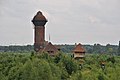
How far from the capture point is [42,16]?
377 ft

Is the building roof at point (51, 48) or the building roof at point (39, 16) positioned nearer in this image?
the building roof at point (51, 48)

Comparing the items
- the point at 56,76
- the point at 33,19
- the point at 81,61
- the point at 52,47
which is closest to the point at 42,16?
the point at 33,19

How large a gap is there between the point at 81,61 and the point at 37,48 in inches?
758

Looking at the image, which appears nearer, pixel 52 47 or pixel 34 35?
pixel 52 47

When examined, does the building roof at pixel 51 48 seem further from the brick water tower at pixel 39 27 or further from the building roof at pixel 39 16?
the building roof at pixel 39 16

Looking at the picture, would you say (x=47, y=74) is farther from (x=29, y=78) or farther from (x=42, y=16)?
(x=42, y=16)

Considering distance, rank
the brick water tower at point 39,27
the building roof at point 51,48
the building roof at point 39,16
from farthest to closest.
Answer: the building roof at point 39,16 < the brick water tower at point 39,27 < the building roof at point 51,48

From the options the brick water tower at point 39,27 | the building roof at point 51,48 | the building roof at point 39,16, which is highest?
the building roof at point 39,16

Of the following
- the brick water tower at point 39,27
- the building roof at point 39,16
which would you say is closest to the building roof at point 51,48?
the brick water tower at point 39,27

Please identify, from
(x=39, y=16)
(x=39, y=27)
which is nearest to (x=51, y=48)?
(x=39, y=27)

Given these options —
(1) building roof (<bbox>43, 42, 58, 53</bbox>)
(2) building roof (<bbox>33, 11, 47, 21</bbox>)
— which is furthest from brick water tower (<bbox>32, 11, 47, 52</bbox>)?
(1) building roof (<bbox>43, 42, 58, 53</bbox>)

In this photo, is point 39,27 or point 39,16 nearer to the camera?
point 39,27

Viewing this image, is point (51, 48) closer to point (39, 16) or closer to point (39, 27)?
point (39, 27)

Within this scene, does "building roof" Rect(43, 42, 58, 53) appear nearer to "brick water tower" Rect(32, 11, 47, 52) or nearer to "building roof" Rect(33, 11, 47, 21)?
"brick water tower" Rect(32, 11, 47, 52)
